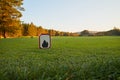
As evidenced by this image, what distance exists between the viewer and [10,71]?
20.6 ft

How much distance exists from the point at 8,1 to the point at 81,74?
45.1 m

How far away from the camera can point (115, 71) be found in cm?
623

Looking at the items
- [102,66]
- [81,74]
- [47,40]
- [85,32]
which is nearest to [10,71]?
[81,74]

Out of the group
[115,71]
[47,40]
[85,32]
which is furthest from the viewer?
[85,32]

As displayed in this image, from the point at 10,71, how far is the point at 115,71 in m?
2.31

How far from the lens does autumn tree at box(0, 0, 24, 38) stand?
160ft

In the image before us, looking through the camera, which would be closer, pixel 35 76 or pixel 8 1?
pixel 35 76

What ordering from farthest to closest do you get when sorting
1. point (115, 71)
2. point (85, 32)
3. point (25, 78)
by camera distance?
point (85, 32), point (115, 71), point (25, 78)

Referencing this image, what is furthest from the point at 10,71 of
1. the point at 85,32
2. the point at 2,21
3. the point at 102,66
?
the point at 85,32

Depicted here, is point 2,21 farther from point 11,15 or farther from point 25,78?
point 25,78

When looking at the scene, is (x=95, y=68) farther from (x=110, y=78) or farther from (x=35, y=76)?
(x=35, y=76)

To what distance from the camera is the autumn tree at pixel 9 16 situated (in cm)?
4881

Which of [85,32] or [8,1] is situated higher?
[8,1]

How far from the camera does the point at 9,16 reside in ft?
164
